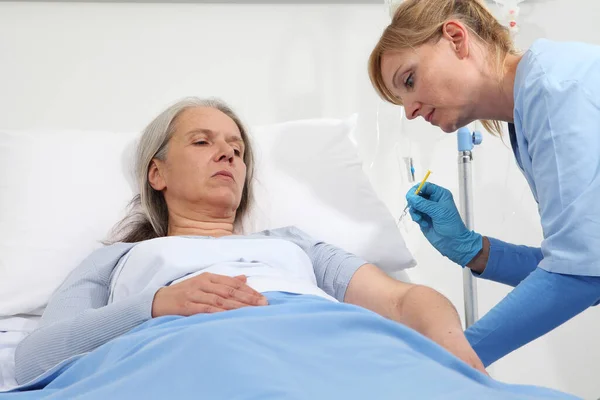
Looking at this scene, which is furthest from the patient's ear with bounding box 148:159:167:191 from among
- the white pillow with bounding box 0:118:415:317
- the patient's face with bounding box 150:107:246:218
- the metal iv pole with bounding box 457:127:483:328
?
the metal iv pole with bounding box 457:127:483:328

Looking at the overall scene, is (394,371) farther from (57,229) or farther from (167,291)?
(57,229)

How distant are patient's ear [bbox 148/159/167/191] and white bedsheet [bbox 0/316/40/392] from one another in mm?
423

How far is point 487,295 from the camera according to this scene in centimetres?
234

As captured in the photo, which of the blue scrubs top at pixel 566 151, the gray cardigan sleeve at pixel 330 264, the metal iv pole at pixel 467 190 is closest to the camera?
the blue scrubs top at pixel 566 151

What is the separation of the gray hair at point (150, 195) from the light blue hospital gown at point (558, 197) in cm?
77

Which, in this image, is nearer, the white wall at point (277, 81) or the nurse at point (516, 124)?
the nurse at point (516, 124)

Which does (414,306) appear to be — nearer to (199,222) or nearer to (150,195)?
(199,222)

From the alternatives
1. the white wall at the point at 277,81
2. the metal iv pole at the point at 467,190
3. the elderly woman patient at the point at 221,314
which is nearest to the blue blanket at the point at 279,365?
the elderly woman patient at the point at 221,314

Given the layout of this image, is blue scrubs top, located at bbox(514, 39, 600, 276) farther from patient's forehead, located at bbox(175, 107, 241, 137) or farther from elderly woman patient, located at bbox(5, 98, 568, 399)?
patient's forehead, located at bbox(175, 107, 241, 137)

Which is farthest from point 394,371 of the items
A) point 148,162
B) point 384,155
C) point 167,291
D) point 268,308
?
point 384,155

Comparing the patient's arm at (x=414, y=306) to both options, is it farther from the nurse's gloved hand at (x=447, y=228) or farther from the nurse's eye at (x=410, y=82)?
the nurse's eye at (x=410, y=82)

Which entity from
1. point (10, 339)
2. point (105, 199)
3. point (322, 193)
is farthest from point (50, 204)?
point (322, 193)

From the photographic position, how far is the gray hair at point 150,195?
176 centimetres

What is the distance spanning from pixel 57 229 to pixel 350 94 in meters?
1.03
